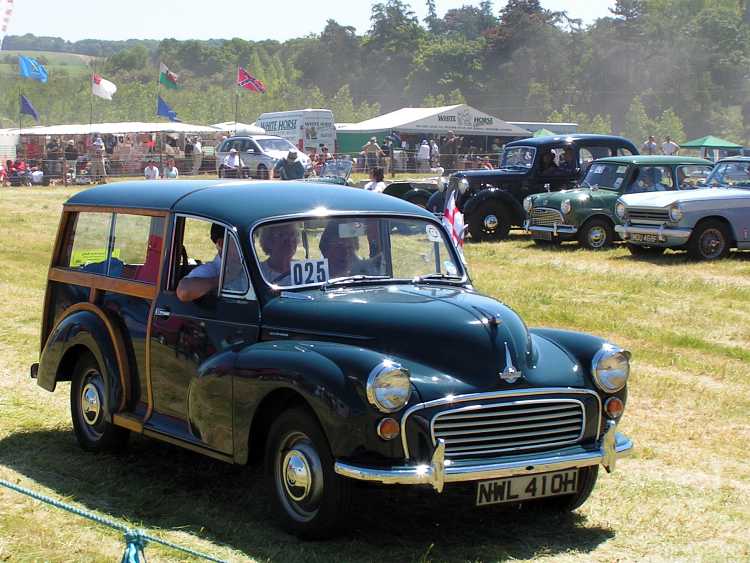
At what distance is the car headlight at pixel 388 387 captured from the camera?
195 inches

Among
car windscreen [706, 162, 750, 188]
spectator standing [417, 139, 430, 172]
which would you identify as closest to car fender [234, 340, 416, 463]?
car windscreen [706, 162, 750, 188]

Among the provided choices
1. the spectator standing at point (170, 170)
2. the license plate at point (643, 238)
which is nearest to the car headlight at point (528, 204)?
the license plate at point (643, 238)

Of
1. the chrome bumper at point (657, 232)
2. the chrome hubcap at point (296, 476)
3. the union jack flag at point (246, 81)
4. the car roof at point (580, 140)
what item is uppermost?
the union jack flag at point (246, 81)

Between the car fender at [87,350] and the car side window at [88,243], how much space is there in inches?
12.6

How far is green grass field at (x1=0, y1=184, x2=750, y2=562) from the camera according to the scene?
5305mm

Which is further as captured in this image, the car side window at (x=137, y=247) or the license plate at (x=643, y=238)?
the license plate at (x=643, y=238)

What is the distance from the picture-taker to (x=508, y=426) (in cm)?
521

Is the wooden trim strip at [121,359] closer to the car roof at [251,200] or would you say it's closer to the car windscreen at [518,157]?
the car roof at [251,200]

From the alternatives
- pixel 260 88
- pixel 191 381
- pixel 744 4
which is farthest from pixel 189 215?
pixel 744 4

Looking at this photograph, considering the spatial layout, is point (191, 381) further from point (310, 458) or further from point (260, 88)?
point (260, 88)

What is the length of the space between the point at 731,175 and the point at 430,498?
13635 mm

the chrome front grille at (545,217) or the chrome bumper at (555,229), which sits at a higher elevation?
the chrome front grille at (545,217)

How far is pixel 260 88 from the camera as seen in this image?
44000mm

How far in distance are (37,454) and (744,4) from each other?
459 ft
